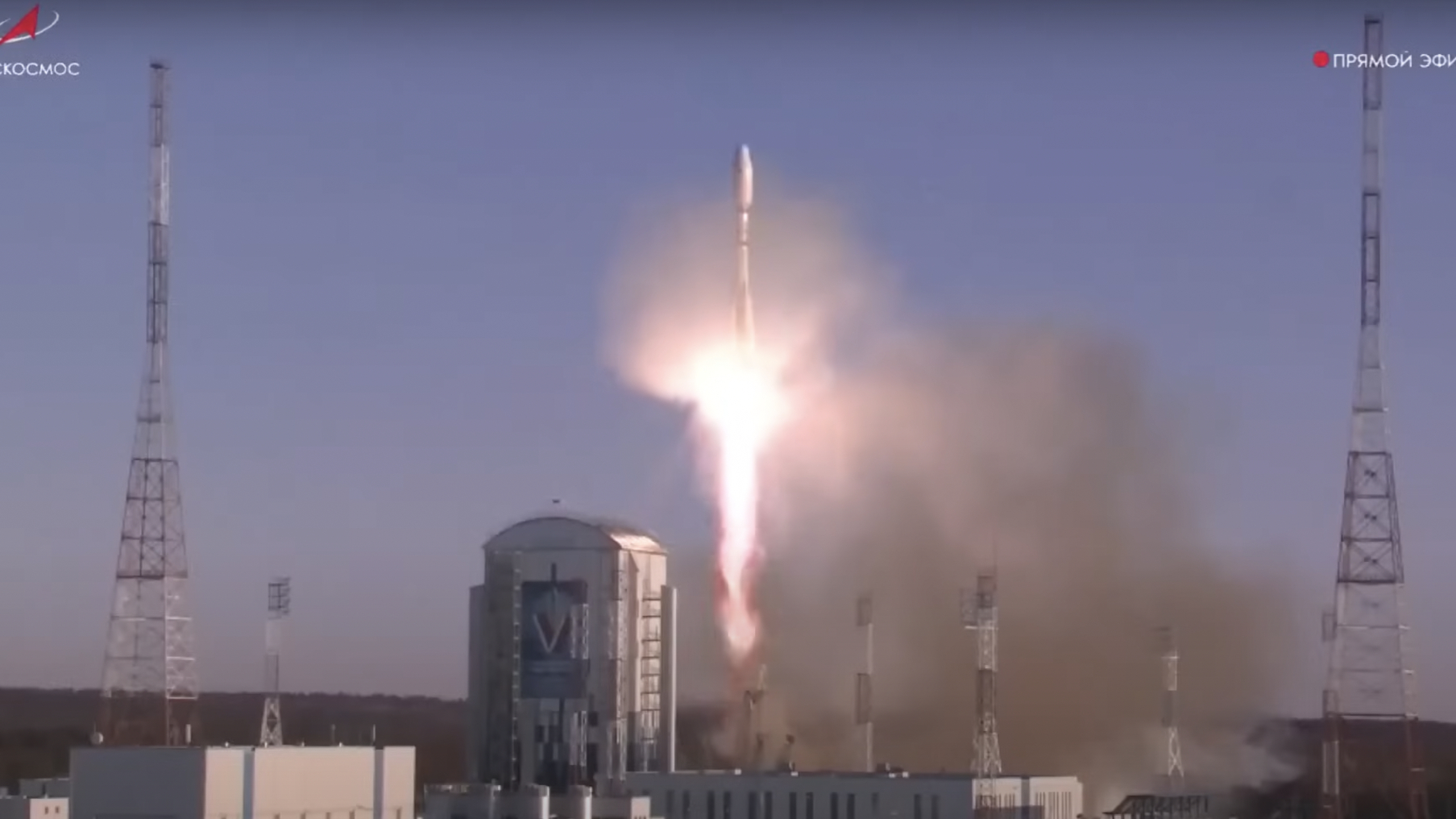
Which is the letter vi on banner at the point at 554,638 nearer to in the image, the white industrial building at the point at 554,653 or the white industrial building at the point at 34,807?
the white industrial building at the point at 554,653

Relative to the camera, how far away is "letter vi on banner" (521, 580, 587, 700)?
3745 inches

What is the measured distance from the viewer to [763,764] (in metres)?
103

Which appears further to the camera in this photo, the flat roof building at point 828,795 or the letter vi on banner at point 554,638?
the letter vi on banner at point 554,638

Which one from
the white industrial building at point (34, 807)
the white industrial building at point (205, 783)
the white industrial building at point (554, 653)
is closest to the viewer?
the white industrial building at point (205, 783)

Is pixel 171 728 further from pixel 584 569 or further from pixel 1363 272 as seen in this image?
pixel 1363 272

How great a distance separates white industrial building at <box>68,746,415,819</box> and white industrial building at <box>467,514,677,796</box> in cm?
1589

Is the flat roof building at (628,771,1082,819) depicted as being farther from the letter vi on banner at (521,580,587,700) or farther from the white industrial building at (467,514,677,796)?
the letter vi on banner at (521,580,587,700)

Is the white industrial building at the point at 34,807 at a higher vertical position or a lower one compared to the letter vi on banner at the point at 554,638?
lower

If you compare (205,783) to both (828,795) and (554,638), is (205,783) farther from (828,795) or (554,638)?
(828,795)

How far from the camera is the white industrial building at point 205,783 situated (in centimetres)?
7388

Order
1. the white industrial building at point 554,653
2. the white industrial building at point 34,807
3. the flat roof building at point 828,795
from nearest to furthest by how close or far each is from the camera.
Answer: the white industrial building at point 34,807
the flat roof building at point 828,795
the white industrial building at point 554,653

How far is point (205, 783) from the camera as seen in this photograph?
73.4m

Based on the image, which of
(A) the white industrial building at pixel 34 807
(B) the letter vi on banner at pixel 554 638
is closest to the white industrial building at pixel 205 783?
(A) the white industrial building at pixel 34 807

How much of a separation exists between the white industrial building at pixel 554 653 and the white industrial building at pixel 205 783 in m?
15.9
